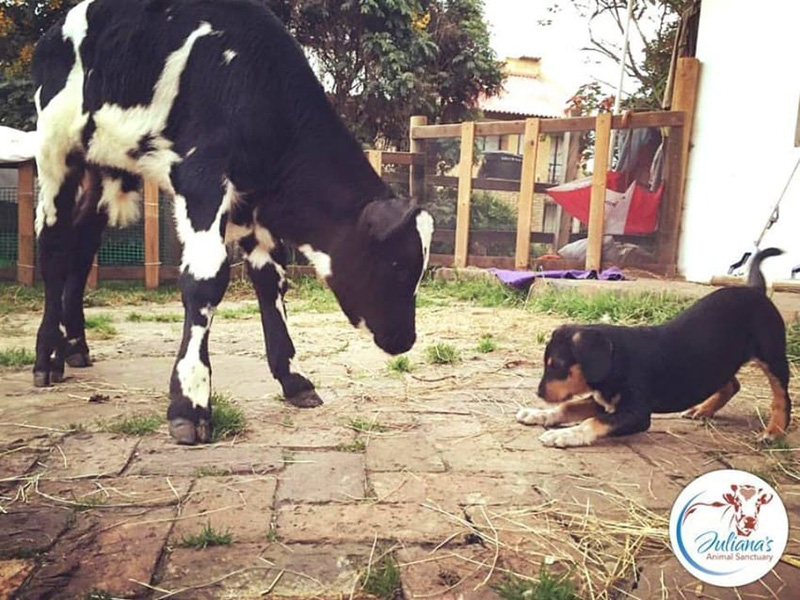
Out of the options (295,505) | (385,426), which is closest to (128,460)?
(295,505)

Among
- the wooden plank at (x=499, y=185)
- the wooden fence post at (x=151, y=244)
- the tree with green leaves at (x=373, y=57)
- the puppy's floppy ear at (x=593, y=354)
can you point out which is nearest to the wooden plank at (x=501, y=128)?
the wooden plank at (x=499, y=185)

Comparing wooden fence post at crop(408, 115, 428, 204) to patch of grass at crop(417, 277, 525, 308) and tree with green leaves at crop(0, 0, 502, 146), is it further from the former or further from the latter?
patch of grass at crop(417, 277, 525, 308)

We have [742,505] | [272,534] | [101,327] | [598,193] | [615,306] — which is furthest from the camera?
[598,193]

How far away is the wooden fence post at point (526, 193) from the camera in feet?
24.3

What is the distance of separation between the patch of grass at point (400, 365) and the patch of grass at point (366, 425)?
98 centimetres

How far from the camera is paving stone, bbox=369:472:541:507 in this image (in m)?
2.01

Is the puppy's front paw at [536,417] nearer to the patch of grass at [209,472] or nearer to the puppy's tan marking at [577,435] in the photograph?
the puppy's tan marking at [577,435]

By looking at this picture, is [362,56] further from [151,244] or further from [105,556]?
[105,556]

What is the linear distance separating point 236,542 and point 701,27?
7.51 m

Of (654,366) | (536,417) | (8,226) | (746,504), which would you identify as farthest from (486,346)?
(8,226)

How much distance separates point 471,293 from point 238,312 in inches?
89.5

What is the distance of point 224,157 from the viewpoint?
2.62 metres

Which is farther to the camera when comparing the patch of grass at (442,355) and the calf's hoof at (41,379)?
the patch of grass at (442,355)

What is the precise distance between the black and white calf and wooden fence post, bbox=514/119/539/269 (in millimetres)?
4728
